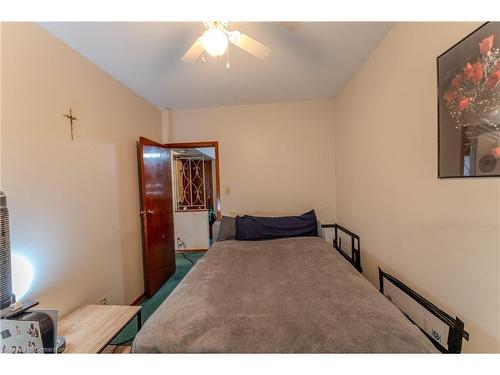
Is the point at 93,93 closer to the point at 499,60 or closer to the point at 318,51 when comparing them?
the point at 318,51

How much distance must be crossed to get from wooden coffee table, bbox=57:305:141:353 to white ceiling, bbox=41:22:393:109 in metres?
1.99

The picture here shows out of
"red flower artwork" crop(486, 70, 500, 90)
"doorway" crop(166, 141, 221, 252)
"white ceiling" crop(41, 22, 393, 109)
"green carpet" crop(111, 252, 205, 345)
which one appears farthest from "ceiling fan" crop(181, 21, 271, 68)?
"green carpet" crop(111, 252, 205, 345)

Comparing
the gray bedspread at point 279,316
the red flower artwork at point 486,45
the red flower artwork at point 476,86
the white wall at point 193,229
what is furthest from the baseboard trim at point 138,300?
the red flower artwork at point 486,45

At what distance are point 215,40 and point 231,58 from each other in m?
0.74

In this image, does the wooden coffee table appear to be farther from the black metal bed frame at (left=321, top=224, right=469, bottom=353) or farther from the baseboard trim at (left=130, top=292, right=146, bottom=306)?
the black metal bed frame at (left=321, top=224, right=469, bottom=353)

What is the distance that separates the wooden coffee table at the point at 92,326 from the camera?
3.63ft

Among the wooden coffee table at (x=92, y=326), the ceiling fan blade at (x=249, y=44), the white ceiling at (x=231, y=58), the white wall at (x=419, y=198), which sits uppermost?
the white ceiling at (x=231, y=58)

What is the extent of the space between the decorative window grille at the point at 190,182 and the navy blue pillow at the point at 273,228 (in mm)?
2136

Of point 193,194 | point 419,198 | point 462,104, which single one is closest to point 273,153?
point 419,198

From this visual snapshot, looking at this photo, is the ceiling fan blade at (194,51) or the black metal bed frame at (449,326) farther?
the ceiling fan blade at (194,51)

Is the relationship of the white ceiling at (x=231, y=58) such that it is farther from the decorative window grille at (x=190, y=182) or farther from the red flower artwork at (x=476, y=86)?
the decorative window grille at (x=190, y=182)

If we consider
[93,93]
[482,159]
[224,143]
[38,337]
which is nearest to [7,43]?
[93,93]

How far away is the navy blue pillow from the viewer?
2.35m

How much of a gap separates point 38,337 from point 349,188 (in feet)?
8.74
